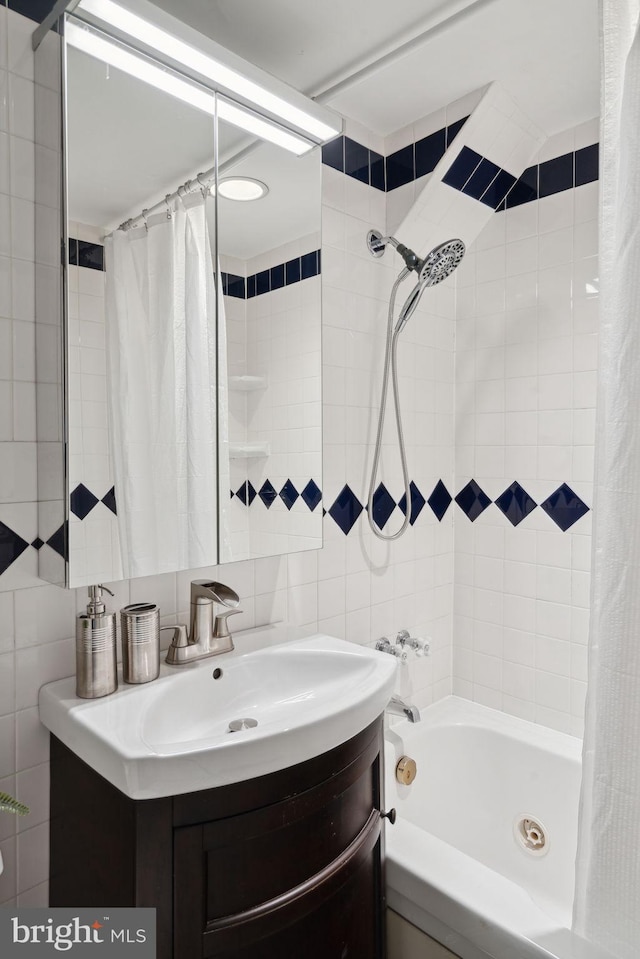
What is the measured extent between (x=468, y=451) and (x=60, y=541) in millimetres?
1482

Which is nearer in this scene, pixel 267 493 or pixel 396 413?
pixel 267 493

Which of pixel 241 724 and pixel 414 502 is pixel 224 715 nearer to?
pixel 241 724

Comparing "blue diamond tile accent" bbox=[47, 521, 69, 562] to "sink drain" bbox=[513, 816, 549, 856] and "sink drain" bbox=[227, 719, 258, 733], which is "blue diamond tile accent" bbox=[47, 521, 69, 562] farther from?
"sink drain" bbox=[513, 816, 549, 856]

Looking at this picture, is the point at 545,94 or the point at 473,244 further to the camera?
the point at 473,244

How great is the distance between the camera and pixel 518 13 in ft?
4.64

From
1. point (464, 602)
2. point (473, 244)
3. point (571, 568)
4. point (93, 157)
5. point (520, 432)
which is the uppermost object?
point (473, 244)

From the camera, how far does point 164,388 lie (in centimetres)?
127

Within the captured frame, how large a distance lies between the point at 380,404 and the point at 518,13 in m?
1.03

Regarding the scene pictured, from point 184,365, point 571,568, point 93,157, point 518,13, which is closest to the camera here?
point 93,157

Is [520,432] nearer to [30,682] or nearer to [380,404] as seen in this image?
[380,404]

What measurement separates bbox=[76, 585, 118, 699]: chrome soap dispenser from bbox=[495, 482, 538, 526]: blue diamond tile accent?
4.59ft

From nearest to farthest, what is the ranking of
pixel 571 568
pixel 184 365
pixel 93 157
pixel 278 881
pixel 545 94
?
1. pixel 278 881
2. pixel 93 157
3. pixel 184 365
4. pixel 545 94
5. pixel 571 568

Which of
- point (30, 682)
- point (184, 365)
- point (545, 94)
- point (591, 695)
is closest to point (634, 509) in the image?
point (591, 695)

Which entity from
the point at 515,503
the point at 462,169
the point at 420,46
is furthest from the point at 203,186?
the point at 515,503
